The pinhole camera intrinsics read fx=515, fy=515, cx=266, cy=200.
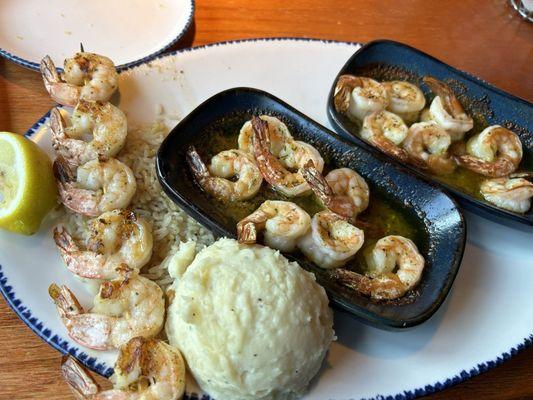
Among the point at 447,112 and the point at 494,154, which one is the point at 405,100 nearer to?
the point at 447,112

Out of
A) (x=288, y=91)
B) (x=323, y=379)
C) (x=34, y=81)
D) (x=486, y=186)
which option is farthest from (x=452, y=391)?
(x=34, y=81)

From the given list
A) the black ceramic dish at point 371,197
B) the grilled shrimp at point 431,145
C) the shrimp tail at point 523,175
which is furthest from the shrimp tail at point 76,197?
the shrimp tail at point 523,175

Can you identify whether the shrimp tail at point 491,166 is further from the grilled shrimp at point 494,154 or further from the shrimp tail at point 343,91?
Answer: the shrimp tail at point 343,91

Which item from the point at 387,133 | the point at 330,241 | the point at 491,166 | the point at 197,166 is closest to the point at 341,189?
the point at 330,241

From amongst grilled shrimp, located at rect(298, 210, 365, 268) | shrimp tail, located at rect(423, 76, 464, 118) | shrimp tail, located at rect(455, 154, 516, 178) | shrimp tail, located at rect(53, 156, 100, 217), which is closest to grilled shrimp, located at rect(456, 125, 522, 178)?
shrimp tail, located at rect(455, 154, 516, 178)

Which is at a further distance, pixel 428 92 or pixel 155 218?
pixel 428 92

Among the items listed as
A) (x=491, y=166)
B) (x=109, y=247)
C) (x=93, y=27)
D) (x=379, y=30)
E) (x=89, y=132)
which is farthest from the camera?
(x=379, y=30)

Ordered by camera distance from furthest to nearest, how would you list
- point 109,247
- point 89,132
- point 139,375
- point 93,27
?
point 93,27
point 89,132
point 109,247
point 139,375
